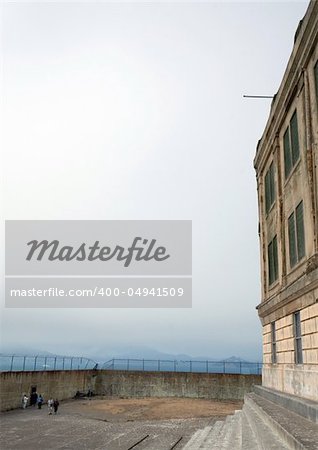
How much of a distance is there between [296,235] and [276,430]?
8049 mm

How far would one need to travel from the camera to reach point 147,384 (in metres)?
49.5

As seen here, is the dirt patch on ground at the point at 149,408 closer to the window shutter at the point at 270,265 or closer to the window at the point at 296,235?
the window shutter at the point at 270,265

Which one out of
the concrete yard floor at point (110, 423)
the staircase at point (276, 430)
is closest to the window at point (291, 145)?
the staircase at point (276, 430)

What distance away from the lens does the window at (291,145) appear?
714 inches

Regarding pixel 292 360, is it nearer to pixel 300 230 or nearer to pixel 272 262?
pixel 300 230

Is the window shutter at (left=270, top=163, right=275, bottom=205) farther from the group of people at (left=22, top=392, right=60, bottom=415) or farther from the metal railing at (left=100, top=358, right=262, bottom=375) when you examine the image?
the metal railing at (left=100, top=358, right=262, bottom=375)

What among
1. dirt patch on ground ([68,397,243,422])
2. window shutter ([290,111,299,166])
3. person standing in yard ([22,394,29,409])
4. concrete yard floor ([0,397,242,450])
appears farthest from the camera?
person standing in yard ([22,394,29,409])

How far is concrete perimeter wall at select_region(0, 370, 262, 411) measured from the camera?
44.6 metres

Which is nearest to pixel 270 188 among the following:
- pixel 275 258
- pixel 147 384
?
pixel 275 258

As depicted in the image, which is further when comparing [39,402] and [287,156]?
[39,402]

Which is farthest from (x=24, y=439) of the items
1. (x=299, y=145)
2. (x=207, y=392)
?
(x=207, y=392)

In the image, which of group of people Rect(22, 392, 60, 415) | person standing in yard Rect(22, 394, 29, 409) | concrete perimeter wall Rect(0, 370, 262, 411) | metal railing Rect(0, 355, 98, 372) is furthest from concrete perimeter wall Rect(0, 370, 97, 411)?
metal railing Rect(0, 355, 98, 372)

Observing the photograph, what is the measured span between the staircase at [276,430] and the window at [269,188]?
33.0 ft

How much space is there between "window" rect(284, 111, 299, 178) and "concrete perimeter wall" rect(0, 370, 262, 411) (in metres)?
32.5
